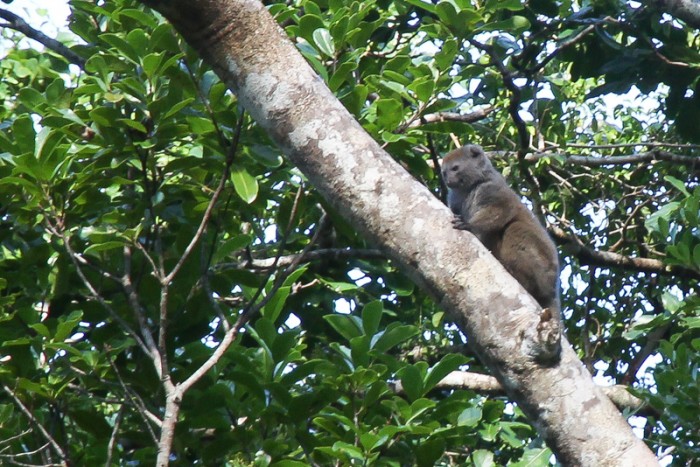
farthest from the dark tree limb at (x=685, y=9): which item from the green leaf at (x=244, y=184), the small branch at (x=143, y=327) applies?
the small branch at (x=143, y=327)

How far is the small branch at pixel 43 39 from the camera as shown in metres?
5.38

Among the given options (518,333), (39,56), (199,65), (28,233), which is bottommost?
(518,333)

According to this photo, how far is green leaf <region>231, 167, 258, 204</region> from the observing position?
157 inches

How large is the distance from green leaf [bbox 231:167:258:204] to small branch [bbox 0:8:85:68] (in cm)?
164

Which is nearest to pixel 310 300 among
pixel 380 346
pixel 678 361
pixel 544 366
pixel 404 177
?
pixel 380 346

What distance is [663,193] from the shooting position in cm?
687

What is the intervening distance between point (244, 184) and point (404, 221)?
1285 millimetres

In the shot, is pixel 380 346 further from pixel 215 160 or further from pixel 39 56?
pixel 39 56

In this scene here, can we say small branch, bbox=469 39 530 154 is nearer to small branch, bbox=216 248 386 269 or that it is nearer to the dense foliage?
the dense foliage

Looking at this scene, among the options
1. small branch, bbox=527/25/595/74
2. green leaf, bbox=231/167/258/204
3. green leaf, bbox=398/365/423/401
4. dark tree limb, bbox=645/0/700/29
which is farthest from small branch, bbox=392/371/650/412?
dark tree limb, bbox=645/0/700/29

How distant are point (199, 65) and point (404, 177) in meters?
1.57

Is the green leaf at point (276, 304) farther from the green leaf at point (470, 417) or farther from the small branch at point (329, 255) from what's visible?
the green leaf at point (470, 417)

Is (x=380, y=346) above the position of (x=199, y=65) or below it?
below

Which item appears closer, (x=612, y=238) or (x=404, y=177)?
(x=404, y=177)
